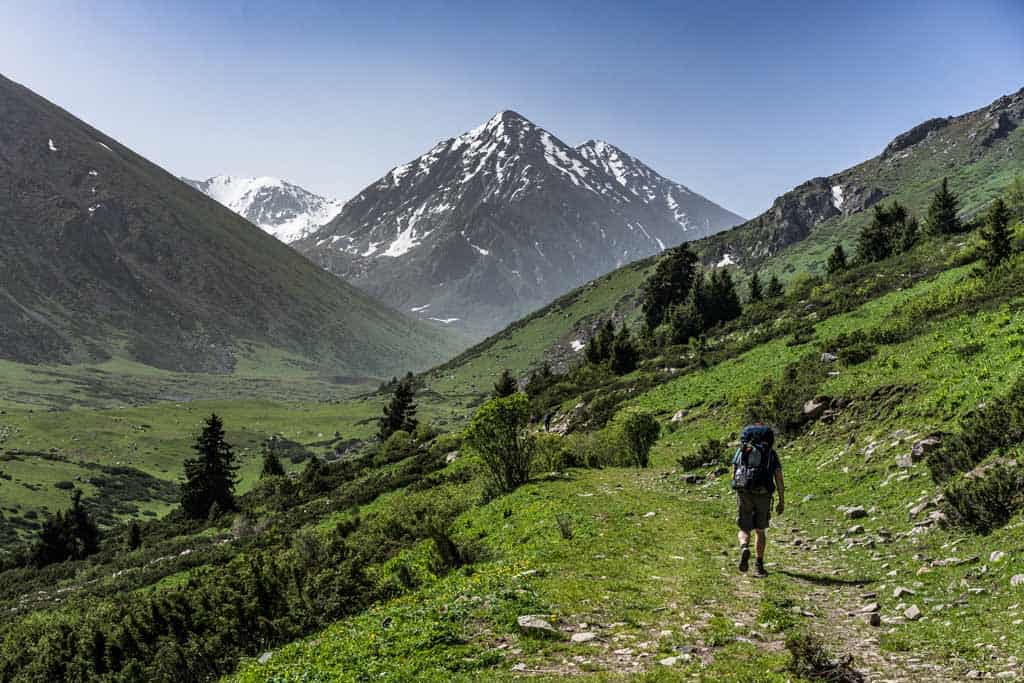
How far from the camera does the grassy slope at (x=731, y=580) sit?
7.62 metres

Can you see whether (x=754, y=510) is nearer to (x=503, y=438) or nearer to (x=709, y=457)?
(x=709, y=457)

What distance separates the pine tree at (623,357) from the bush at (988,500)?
52.9m

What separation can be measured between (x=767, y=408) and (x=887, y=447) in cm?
892

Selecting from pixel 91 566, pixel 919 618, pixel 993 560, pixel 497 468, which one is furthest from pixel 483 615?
pixel 91 566

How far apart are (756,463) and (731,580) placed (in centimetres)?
248

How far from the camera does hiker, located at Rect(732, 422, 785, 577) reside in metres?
12.1

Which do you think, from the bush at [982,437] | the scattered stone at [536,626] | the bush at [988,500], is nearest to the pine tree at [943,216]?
the bush at [982,437]

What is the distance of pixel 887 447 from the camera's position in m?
17.2

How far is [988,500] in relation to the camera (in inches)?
406

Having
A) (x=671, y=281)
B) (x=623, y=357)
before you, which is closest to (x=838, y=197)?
(x=671, y=281)

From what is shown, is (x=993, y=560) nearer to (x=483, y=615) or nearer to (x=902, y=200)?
(x=483, y=615)

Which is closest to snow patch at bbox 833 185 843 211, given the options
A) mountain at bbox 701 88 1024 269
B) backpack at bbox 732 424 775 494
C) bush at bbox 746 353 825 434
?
mountain at bbox 701 88 1024 269

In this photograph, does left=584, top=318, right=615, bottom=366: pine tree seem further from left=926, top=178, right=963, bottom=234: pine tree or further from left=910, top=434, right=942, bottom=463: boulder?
left=910, top=434, right=942, bottom=463: boulder

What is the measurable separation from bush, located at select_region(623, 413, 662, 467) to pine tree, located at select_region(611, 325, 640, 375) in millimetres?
33486
